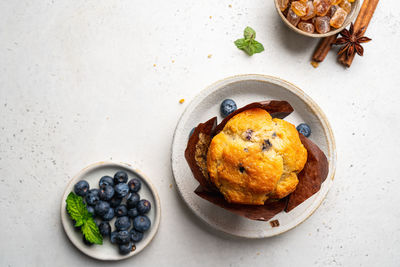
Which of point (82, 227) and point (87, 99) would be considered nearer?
point (82, 227)

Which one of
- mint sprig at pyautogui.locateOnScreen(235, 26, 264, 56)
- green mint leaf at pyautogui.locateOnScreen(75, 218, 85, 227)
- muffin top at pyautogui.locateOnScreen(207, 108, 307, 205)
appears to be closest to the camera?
muffin top at pyautogui.locateOnScreen(207, 108, 307, 205)

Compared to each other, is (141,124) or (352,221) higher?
(141,124)

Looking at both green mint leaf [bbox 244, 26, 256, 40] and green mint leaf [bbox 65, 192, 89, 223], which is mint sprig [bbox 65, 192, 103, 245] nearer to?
green mint leaf [bbox 65, 192, 89, 223]

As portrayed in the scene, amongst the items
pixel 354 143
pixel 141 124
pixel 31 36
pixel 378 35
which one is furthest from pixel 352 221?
pixel 31 36

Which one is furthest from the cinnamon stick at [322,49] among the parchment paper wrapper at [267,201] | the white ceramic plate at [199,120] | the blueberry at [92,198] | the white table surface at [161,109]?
the blueberry at [92,198]

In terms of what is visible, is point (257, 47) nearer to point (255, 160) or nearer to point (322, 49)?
point (322, 49)

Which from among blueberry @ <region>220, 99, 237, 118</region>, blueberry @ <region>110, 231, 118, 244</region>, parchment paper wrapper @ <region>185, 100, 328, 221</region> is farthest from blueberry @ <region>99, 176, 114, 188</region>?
blueberry @ <region>220, 99, 237, 118</region>

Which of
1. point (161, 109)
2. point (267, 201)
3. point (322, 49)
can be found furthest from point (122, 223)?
point (322, 49)

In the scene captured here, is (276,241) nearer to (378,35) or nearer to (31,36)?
(378,35)
